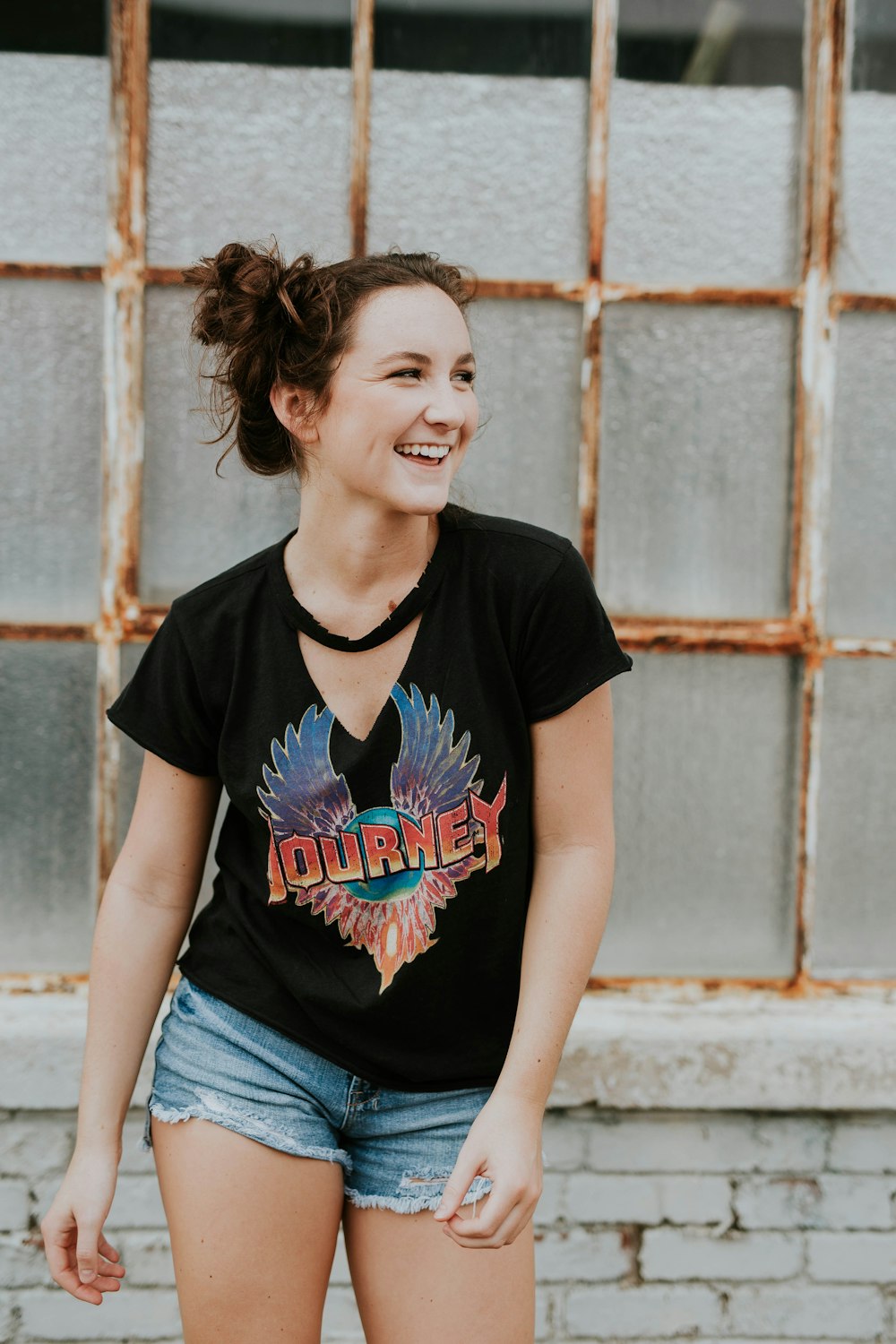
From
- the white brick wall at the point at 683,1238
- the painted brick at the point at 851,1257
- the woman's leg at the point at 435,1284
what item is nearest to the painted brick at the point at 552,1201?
the white brick wall at the point at 683,1238

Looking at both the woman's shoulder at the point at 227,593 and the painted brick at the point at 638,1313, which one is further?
the painted brick at the point at 638,1313

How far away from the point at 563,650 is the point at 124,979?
2.41ft

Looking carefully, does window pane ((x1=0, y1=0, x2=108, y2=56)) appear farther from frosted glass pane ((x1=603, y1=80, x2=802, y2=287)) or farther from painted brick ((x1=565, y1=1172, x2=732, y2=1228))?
painted brick ((x1=565, y1=1172, x2=732, y2=1228))

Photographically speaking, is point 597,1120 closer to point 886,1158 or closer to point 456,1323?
point 886,1158

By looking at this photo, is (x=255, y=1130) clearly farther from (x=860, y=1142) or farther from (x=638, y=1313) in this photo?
(x=860, y=1142)

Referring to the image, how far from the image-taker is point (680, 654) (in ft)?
8.46

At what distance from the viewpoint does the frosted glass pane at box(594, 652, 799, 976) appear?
102 inches

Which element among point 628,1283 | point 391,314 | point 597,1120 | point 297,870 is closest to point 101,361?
point 391,314

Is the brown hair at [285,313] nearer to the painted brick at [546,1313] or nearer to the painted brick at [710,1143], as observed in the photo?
the painted brick at [710,1143]

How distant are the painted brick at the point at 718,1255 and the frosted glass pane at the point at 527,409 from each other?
145cm

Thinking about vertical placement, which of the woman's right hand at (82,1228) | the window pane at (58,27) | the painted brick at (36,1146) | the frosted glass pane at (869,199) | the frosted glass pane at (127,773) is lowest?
the painted brick at (36,1146)

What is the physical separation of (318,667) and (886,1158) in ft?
5.56

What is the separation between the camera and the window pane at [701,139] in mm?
2533

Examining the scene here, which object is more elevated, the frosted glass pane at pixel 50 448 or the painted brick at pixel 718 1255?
the frosted glass pane at pixel 50 448
